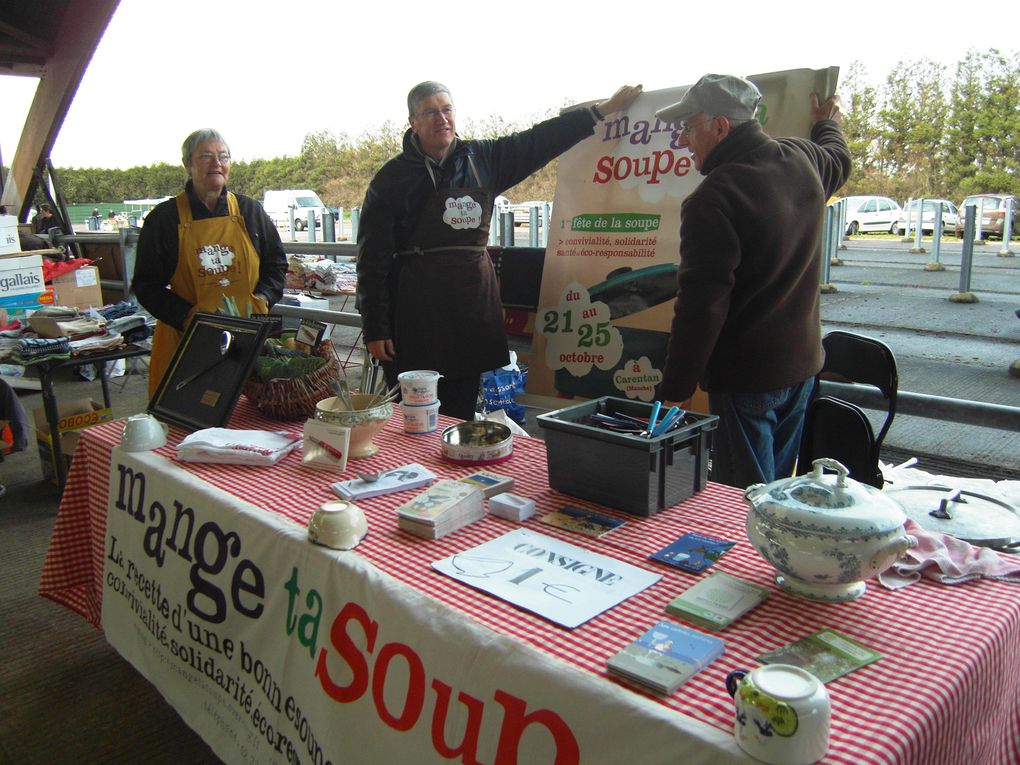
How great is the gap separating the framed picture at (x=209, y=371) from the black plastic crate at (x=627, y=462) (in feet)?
2.96

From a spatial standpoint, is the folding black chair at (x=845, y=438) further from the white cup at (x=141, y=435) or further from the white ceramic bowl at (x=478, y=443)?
the white cup at (x=141, y=435)

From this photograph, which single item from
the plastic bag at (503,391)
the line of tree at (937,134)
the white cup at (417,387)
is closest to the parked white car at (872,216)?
the line of tree at (937,134)

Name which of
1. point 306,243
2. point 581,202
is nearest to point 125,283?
point 306,243

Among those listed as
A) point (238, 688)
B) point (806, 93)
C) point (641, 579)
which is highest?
point (806, 93)

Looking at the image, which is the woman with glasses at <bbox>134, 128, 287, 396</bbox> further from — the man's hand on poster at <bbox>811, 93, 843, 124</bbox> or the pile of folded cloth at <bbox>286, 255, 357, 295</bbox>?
the pile of folded cloth at <bbox>286, 255, 357, 295</bbox>

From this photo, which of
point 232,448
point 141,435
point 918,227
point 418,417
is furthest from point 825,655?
point 918,227

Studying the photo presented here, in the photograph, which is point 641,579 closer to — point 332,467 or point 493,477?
point 493,477

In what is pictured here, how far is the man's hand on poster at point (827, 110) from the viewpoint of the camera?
91.6 inches

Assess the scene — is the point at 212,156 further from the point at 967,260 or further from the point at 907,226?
the point at 907,226

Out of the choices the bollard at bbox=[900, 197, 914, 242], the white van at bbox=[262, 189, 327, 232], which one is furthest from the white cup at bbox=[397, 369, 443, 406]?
the white van at bbox=[262, 189, 327, 232]

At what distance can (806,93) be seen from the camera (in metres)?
2.44

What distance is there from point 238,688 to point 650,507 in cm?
83

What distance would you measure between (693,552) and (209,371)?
1.39 m

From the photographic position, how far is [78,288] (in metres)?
5.87
